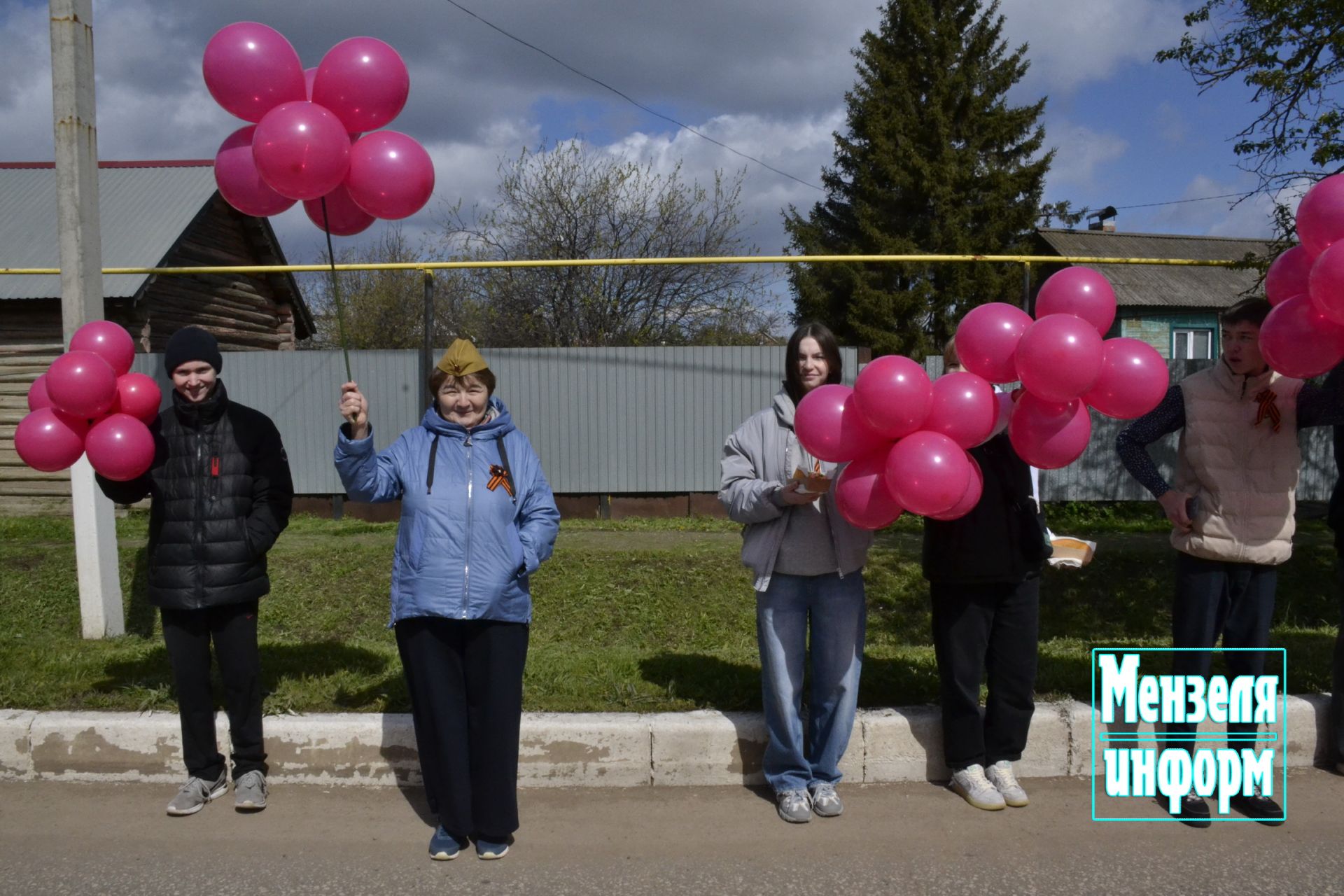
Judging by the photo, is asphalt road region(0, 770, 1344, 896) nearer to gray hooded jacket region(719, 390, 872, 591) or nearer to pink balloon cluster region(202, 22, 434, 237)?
gray hooded jacket region(719, 390, 872, 591)

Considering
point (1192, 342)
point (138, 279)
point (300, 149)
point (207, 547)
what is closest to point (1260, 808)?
point (207, 547)

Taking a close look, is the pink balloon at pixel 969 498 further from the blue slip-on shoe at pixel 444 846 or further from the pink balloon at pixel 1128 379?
the blue slip-on shoe at pixel 444 846

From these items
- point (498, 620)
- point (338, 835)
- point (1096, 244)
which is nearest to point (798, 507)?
point (498, 620)

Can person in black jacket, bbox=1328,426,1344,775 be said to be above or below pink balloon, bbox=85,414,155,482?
below

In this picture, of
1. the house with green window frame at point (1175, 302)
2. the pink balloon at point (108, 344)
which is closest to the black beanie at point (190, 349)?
the pink balloon at point (108, 344)

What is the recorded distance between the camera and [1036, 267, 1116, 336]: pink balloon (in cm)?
342

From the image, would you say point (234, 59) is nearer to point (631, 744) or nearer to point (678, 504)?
point (631, 744)

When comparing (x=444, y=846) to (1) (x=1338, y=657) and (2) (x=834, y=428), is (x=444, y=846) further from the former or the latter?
(1) (x=1338, y=657)

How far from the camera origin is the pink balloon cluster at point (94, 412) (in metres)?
3.71

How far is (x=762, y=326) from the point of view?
18188 millimetres

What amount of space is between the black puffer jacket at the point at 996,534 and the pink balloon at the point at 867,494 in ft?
1.53

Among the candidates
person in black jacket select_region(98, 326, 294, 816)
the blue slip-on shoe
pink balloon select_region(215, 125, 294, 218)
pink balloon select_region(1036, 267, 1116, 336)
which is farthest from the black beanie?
pink balloon select_region(1036, 267, 1116, 336)

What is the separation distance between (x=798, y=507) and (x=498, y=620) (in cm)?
116

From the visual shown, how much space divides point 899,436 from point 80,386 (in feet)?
10.2
